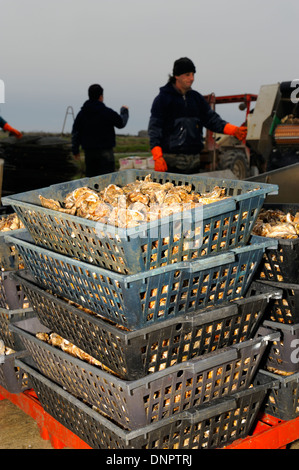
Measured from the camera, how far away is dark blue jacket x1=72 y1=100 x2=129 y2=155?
7.75 metres

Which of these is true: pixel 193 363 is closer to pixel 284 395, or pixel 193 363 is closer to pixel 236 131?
pixel 284 395

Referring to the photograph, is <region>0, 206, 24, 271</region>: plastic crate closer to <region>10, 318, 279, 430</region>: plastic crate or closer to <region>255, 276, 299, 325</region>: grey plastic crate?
<region>10, 318, 279, 430</region>: plastic crate

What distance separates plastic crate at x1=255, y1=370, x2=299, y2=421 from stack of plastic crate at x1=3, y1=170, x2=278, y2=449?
0.14m

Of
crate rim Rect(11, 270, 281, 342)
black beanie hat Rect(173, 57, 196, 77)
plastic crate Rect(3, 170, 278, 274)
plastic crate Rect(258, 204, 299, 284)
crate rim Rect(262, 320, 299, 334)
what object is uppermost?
black beanie hat Rect(173, 57, 196, 77)

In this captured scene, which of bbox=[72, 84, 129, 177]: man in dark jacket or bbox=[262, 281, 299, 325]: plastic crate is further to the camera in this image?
bbox=[72, 84, 129, 177]: man in dark jacket

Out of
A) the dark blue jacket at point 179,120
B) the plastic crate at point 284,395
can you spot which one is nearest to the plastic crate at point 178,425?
the plastic crate at point 284,395

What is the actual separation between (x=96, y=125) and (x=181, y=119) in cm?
219

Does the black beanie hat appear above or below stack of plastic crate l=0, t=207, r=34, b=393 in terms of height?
above

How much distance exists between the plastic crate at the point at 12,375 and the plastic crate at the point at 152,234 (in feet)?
2.74

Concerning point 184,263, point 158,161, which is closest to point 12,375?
point 184,263

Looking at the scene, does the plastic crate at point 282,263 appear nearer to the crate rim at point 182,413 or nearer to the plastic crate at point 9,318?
the crate rim at point 182,413

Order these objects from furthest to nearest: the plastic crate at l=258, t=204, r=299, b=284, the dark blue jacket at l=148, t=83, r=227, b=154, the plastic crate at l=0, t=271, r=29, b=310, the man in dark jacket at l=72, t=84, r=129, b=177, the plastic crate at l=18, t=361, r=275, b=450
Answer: the man in dark jacket at l=72, t=84, r=129, b=177 → the dark blue jacket at l=148, t=83, r=227, b=154 → the plastic crate at l=0, t=271, r=29, b=310 → the plastic crate at l=258, t=204, r=299, b=284 → the plastic crate at l=18, t=361, r=275, b=450

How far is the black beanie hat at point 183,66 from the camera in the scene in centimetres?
562

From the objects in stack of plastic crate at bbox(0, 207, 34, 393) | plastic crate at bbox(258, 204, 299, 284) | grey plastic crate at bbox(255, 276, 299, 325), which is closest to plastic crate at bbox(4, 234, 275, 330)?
plastic crate at bbox(258, 204, 299, 284)
